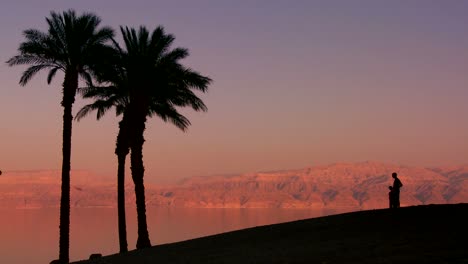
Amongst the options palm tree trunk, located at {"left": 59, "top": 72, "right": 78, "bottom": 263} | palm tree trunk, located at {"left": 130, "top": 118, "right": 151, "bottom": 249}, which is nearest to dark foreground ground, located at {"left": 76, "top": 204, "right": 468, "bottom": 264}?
palm tree trunk, located at {"left": 130, "top": 118, "right": 151, "bottom": 249}

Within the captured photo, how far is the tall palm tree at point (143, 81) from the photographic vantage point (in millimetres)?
34250

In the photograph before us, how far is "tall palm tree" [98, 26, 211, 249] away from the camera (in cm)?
3425

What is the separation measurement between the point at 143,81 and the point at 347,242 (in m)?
16.3

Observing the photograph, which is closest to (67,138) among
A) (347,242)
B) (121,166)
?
(121,166)

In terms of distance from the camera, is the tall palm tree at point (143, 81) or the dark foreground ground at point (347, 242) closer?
the dark foreground ground at point (347, 242)

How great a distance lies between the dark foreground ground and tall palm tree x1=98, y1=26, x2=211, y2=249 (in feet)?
21.6

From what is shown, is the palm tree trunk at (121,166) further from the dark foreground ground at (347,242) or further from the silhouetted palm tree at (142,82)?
the dark foreground ground at (347,242)

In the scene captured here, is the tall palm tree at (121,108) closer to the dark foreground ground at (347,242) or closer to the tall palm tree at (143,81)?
the tall palm tree at (143,81)

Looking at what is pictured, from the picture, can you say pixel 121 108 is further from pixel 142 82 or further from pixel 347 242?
pixel 347 242

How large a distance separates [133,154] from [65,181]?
137 inches

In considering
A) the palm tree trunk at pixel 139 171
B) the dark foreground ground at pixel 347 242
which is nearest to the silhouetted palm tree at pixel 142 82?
the palm tree trunk at pixel 139 171

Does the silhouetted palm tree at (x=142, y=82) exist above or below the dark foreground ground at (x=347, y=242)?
above

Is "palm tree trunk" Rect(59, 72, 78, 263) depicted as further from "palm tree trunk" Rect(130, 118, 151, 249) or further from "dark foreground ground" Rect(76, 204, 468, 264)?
"dark foreground ground" Rect(76, 204, 468, 264)

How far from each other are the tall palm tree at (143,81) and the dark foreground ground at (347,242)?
6.57 m
